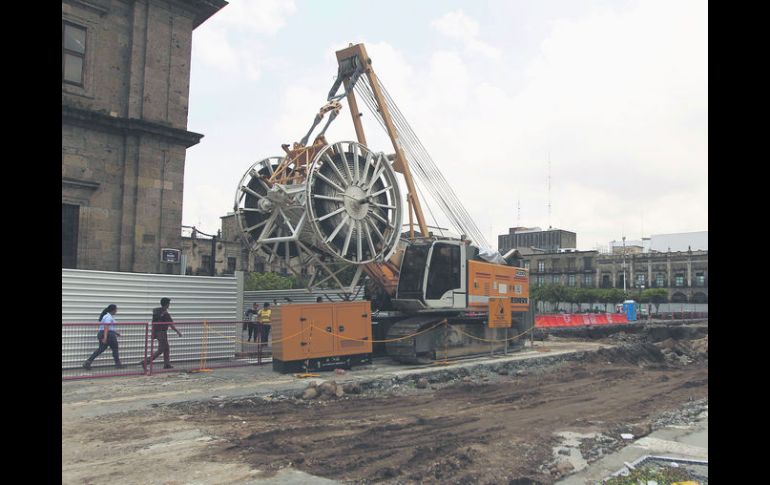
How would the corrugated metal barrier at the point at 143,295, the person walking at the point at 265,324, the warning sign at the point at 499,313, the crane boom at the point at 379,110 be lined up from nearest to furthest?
the corrugated metal barrier at the point at 143,295
the crane boom at the point at 379,110
the person walking at the point at 265,324
the warning sign at the point at 499,313

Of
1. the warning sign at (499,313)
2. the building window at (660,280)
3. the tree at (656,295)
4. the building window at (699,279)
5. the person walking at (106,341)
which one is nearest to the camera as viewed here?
the person walking at (106,341)

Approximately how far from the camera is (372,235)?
47.7 feet

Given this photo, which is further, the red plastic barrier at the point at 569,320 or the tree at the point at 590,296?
the tree at the point at 590,296

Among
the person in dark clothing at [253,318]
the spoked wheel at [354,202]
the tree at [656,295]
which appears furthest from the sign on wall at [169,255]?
the tree at [656,295]

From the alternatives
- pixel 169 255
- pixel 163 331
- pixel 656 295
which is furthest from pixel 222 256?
pixel 656 295

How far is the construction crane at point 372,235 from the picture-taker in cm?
1369

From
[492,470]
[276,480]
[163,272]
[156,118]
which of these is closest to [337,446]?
[276,480]

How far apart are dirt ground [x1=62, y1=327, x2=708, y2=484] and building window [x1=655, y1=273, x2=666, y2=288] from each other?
71609 millimetres

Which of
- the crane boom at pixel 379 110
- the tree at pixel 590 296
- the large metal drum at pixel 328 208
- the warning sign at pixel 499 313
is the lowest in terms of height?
the tree at pixel 590 296

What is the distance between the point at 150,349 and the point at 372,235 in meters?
6.10

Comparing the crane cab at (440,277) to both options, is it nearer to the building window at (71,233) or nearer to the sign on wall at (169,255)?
the sign on wall at (169,255)

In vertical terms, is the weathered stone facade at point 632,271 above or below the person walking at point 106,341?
above

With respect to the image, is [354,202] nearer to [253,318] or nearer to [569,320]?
[253,318]
